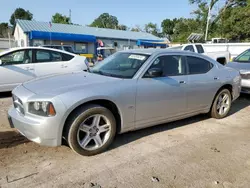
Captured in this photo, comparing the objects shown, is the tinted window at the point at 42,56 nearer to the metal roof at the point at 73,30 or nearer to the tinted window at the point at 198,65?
the tinted window at the point at 198,65

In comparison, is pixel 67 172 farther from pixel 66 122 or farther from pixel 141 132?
pixel 141 132

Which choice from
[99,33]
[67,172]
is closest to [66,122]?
[67,172]

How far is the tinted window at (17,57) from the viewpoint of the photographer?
6848 mm

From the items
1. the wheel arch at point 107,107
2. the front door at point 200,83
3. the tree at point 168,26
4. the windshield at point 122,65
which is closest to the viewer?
the wheel arch at point 107,107

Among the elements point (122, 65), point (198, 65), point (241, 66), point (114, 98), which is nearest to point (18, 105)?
point (114, 98)

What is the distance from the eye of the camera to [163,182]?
9.43 feet

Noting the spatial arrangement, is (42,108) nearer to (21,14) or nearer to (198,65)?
(198,65)

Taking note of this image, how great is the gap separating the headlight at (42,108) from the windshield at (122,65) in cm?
123

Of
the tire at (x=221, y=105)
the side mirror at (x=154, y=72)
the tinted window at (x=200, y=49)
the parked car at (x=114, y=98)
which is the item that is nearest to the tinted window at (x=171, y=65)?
the parked car at (x=114, y=98)

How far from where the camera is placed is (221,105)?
537cm

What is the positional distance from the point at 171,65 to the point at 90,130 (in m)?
1.92

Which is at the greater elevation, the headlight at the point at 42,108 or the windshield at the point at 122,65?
the windshield at the point at 122,65

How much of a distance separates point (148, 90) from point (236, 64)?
5085 mm

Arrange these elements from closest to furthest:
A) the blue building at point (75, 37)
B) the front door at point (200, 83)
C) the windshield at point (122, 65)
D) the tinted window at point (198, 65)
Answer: the windshield at point (122, 65)
the front door at point (200, 83)
the tinted window at point (198, 65)
the blue building at point (75, 37)
